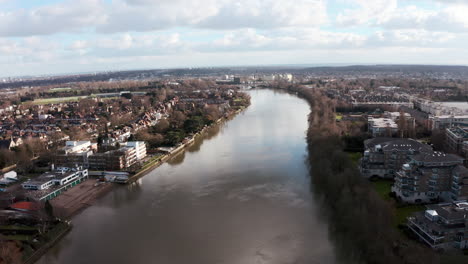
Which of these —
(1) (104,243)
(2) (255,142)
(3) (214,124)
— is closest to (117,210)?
(1) (104,243)

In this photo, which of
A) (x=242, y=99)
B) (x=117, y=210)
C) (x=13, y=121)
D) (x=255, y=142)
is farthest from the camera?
(x=242, y=99)

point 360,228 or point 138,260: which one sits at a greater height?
point 360,228

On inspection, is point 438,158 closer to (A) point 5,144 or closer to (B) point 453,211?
(B) point 453,211

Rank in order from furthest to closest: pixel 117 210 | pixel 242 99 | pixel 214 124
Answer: pixel 242 99 → pixel 214 124 → pixel 117 210

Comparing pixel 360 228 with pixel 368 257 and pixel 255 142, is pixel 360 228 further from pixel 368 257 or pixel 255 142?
pixel 255 142

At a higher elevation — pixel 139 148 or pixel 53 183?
pixel 139 148

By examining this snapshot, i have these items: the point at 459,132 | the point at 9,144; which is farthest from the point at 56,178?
the point at 459,132

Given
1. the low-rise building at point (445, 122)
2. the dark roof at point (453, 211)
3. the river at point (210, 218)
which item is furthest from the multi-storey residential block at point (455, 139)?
the dark roof at point (453, 211)
